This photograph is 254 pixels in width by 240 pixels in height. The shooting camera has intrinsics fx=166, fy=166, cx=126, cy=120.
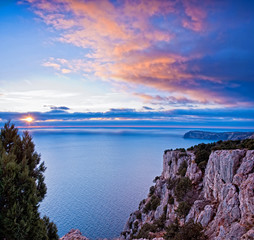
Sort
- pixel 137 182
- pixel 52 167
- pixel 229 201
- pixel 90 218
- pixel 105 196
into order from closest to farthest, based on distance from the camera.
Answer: pixel 229 201 → pixel 90 218 → pixel 105 196 → pixel 137 182 → pixel 52 167

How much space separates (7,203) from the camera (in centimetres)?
1055

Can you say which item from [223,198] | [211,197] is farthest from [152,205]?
[223,198]

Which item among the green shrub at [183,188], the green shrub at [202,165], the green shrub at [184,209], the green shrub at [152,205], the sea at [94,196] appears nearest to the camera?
the green shrub at [184,209]

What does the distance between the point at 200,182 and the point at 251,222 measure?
1379cm

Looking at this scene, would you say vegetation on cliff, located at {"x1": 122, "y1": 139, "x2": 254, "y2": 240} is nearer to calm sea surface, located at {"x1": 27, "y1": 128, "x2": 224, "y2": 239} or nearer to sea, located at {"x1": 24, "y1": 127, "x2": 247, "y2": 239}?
sea, located at {"x1": 24, "y1": 127, "x2": 247, "y2": 239}

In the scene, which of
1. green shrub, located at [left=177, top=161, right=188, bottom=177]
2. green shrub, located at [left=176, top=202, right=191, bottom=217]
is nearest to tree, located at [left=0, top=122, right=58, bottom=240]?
green shrub, located at [left=176, top=202, right=191, bottom=217]

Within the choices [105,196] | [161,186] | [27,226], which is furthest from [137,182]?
[27,226]

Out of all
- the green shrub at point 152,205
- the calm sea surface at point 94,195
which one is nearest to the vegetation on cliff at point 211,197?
the green shrub at point 152,205

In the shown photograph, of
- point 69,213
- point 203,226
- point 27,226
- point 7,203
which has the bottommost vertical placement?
point 69,213

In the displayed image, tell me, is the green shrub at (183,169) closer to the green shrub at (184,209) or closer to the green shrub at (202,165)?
the green shrub at (202,165)

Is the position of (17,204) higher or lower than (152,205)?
higher

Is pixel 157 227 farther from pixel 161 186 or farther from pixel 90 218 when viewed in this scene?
pixel 90 218

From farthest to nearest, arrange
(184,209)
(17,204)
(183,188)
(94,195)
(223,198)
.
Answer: (94,195)
(183,188)
(184,209)
(223,198)
(17,204)

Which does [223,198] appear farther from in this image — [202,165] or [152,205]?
[152,205]
